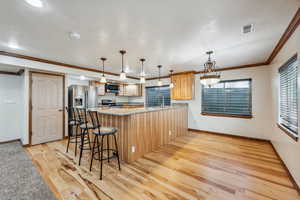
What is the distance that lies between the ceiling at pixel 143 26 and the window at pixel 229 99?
145 centimetres

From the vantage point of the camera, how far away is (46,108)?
3791 millimetres

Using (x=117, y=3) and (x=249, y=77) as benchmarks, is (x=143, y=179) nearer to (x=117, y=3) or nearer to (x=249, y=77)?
(x=117, y=3)

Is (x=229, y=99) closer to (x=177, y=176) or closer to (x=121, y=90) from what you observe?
(x=177, y=176)

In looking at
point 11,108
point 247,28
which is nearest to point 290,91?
point 247,28

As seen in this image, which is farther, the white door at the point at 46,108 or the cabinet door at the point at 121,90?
the cabinet door at the point at 121,90

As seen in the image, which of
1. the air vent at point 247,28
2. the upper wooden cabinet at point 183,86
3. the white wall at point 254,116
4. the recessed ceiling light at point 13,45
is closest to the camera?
the air vent at point 247,28

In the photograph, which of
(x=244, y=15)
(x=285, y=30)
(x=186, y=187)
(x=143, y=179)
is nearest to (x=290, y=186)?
(x=186, y=187)

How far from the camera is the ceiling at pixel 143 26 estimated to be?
4.93 feet

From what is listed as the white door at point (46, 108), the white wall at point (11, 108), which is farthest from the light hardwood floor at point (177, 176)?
the white wall at point (11, 108)

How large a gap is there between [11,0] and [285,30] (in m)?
3.72

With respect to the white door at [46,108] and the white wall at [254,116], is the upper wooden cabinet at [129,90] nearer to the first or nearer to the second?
the white door at [46,108]

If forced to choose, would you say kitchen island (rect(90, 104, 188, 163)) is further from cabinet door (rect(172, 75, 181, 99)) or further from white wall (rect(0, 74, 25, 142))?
white wall (rect(0, 74, 25, 142))

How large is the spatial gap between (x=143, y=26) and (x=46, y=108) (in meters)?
3.78

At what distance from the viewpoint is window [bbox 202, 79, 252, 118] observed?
411cm
